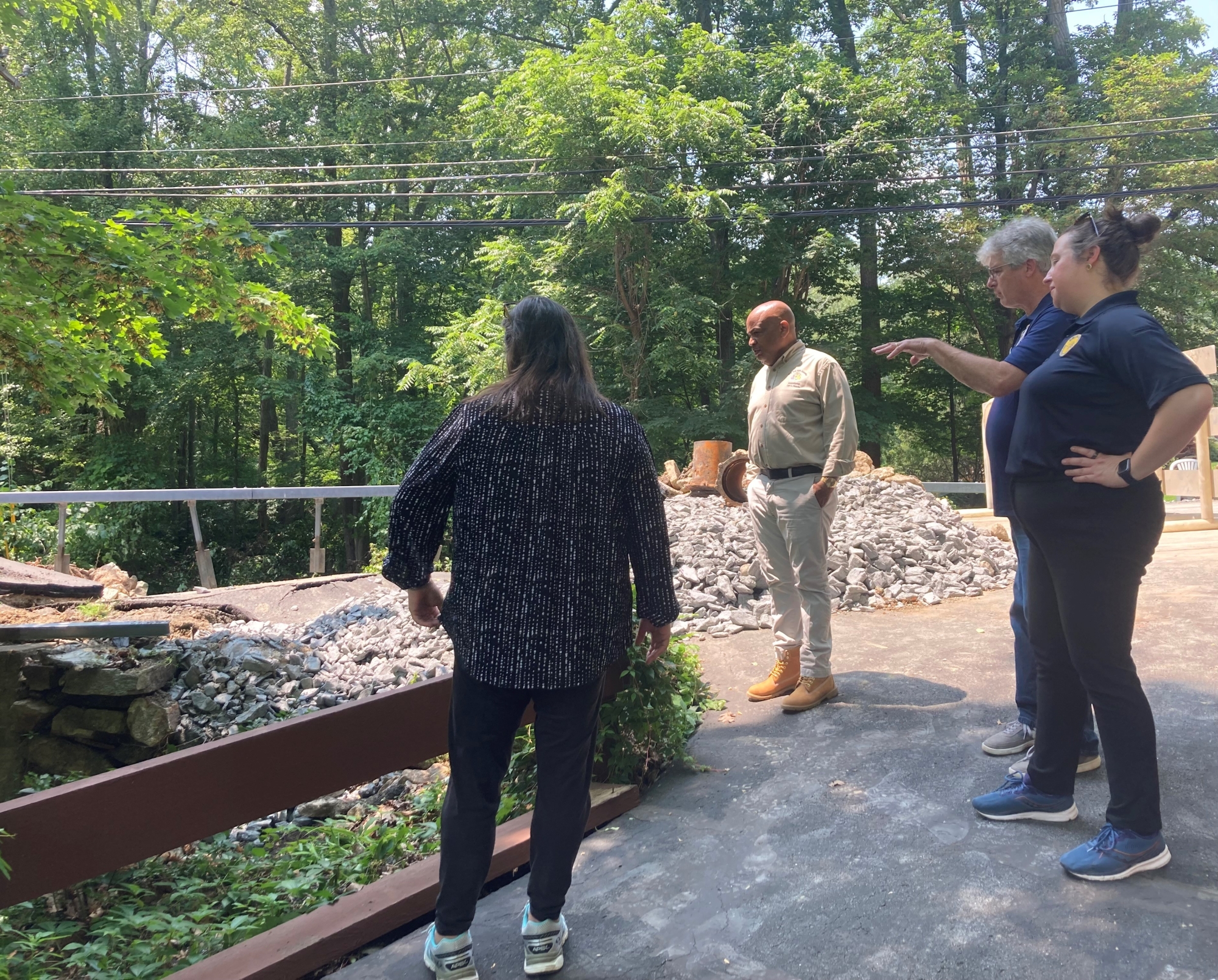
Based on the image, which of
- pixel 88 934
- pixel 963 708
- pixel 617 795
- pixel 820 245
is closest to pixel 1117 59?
pixel 820 245

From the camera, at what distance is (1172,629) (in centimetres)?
498

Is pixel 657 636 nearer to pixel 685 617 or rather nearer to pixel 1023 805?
pixel 1023 805

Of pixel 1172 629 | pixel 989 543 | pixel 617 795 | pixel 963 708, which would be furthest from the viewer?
pixel 989 543

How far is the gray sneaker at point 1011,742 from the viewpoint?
3.40 m

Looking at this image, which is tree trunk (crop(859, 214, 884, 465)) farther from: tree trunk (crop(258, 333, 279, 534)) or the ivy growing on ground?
the ivy growing on ground

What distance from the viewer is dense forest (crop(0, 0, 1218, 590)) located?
17.5 m

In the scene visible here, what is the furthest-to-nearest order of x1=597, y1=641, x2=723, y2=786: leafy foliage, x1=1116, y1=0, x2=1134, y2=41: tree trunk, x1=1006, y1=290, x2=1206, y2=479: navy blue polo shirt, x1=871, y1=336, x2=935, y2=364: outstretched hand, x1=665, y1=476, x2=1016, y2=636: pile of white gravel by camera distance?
x1=1116, y1=0, x2=1134, y2=41: tree trunk → x1=665, y1=476, x2=1016, y2=636: pile of white gravel → x1=597, y1=641, x2=723, y2=786: leafy foliage → x1=871, y1=336, x2=935, y2=364: outstretched hand → x1=1006, y1=290, x2=1206, y2=479: navy blue polo shirt

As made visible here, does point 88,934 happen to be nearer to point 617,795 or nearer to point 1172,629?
point 617,795

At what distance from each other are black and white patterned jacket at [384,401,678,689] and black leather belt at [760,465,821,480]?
201 centimetres

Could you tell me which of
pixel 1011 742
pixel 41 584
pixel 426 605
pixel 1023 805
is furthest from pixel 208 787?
pixel 41 584

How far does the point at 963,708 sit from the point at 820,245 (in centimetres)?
1572

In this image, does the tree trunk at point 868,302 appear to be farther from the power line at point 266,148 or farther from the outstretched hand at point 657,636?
the outstretched hand at point 657,636

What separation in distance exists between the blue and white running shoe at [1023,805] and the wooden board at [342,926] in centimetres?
153

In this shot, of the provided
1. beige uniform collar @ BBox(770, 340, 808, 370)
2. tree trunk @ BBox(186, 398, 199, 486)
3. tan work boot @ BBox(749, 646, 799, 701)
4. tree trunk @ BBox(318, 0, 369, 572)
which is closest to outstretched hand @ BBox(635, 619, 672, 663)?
tan work boot @ BBox(749, 646, 799, 701)
